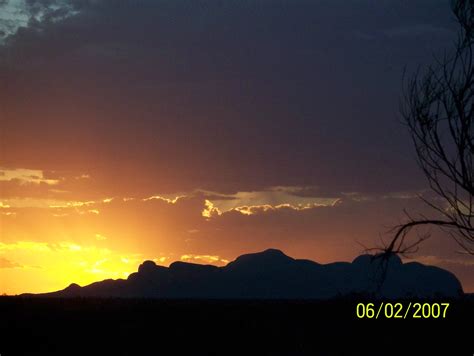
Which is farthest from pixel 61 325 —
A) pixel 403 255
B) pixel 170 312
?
pixel 403 255

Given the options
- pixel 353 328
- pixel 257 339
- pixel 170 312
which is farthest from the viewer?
pixel 170 312

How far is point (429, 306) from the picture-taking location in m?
29.0

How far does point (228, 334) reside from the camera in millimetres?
25922

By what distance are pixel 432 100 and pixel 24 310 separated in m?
24.5

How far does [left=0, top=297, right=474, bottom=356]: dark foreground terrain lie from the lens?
22812mm

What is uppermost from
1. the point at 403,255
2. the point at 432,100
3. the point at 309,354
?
the point at 432,100

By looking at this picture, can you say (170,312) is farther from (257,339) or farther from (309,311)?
(257,339)

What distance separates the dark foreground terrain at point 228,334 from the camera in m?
22.8
